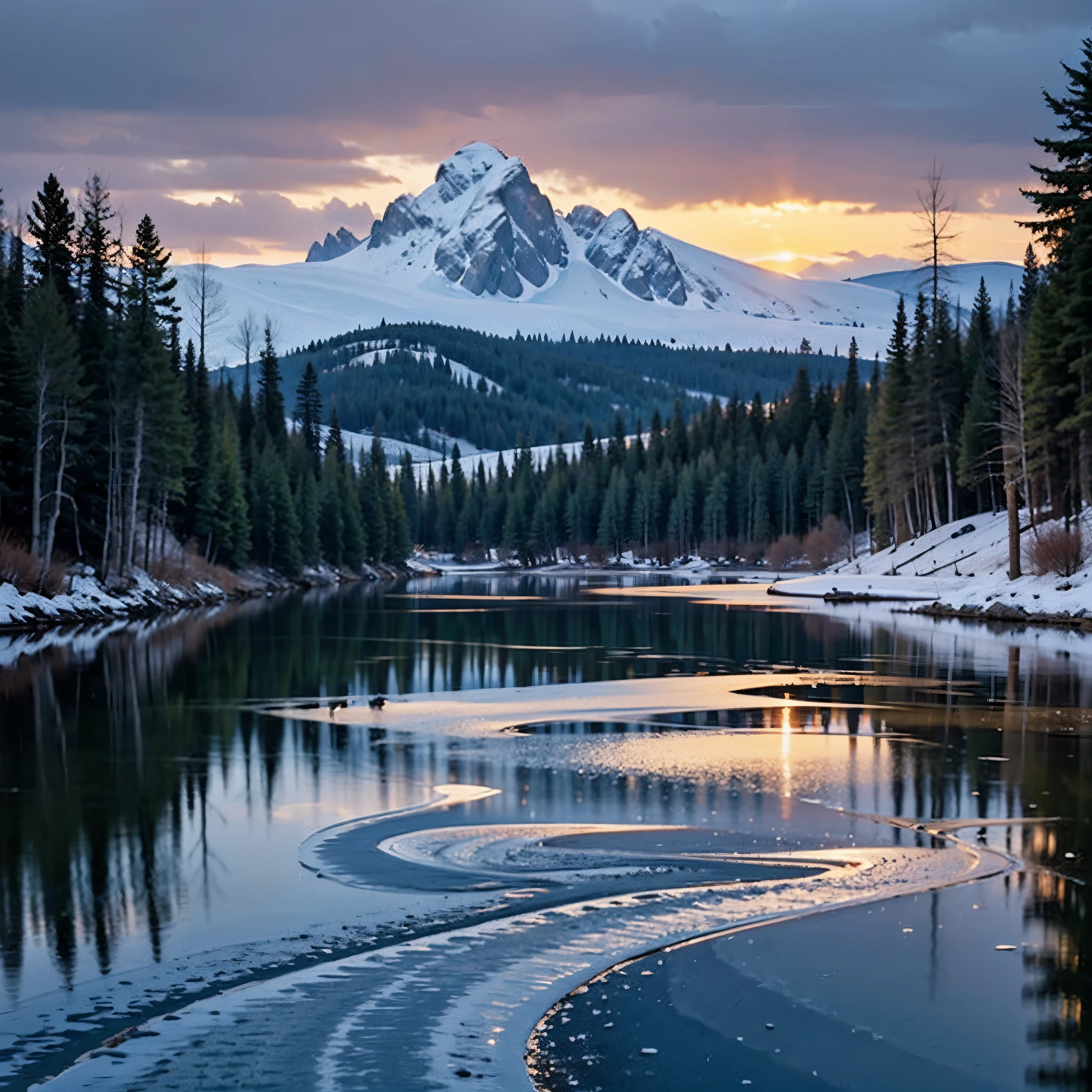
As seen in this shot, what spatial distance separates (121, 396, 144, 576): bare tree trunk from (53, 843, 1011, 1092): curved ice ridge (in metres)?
48.2

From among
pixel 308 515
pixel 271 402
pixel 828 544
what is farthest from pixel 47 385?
pixel 828 544

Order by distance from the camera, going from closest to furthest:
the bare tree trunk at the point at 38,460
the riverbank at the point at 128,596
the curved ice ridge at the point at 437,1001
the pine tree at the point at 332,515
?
1. the curved ice ridge at the point at 437,1001
2. the riverbank at the point at 128,596
3. the bare tree trunk at the point at 38,460
4. the pine tree at the point at 332,515

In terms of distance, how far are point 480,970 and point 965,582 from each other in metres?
54.6

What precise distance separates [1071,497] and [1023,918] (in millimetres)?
47050

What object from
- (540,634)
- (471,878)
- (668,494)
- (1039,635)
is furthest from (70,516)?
(668,494)

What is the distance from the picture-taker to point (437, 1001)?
29.3 feet

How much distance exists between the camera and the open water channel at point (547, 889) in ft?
26.6

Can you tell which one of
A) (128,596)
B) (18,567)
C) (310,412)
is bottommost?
(128,596)

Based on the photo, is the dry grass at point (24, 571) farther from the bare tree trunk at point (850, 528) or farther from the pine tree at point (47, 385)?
the bare tree trunk at point (850, 528)

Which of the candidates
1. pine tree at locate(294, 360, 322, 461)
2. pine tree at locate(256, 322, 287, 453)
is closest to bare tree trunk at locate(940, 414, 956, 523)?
pine tree at locate(256, 322, 287, 453)

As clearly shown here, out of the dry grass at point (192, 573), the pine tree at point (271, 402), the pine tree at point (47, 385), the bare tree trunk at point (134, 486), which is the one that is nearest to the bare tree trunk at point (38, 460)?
the pine tree at point (47, 385)

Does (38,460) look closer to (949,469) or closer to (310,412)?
(949,469)

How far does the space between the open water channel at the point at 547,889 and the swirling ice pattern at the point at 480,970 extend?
4 cm

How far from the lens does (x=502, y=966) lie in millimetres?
9648
